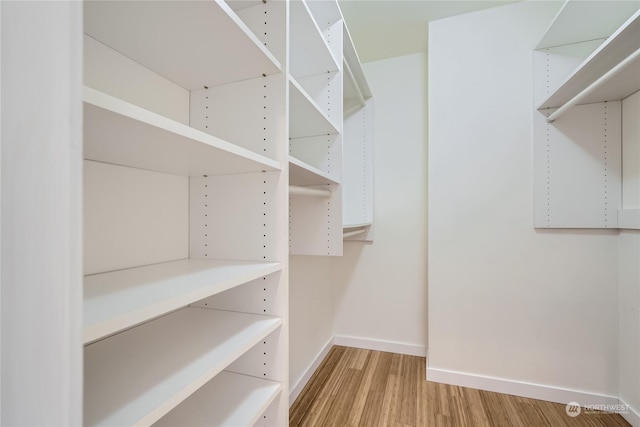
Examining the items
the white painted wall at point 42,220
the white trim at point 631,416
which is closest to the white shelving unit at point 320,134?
the white painted wall at point 42,220

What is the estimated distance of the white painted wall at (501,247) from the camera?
1.59 m

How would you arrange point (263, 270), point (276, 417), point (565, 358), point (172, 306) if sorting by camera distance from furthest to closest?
1. point (565, 358)
2. point (276, 417)
3. point (263, 270)
4. point (172, 306)

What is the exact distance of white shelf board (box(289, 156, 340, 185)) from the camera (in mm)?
983

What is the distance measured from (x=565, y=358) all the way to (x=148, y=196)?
2.33 metres

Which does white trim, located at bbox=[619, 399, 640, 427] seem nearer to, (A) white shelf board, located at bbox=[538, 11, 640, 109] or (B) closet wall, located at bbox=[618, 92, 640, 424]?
(B) closet wall, located at bbox=[618, 92, 640, 424]

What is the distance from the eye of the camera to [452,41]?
6.04 ft

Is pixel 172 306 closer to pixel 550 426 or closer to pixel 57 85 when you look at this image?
pixel 57 85

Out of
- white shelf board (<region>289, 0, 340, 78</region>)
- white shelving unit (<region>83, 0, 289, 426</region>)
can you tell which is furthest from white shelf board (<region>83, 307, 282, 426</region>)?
white shelf board (<region>289, 0, 340, 78</region>)

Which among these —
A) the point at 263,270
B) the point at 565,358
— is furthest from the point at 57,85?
the point at 565,358

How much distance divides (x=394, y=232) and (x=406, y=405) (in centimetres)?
116

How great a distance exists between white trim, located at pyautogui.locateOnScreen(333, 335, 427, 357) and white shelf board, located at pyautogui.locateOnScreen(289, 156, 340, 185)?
4.88 feet

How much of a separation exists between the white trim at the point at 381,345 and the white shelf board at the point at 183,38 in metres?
2.13

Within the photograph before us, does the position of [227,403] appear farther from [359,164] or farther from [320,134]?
[359,164]

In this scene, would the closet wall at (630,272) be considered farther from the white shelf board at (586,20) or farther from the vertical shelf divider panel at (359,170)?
the vertical shelf divider panel at (359,170)
